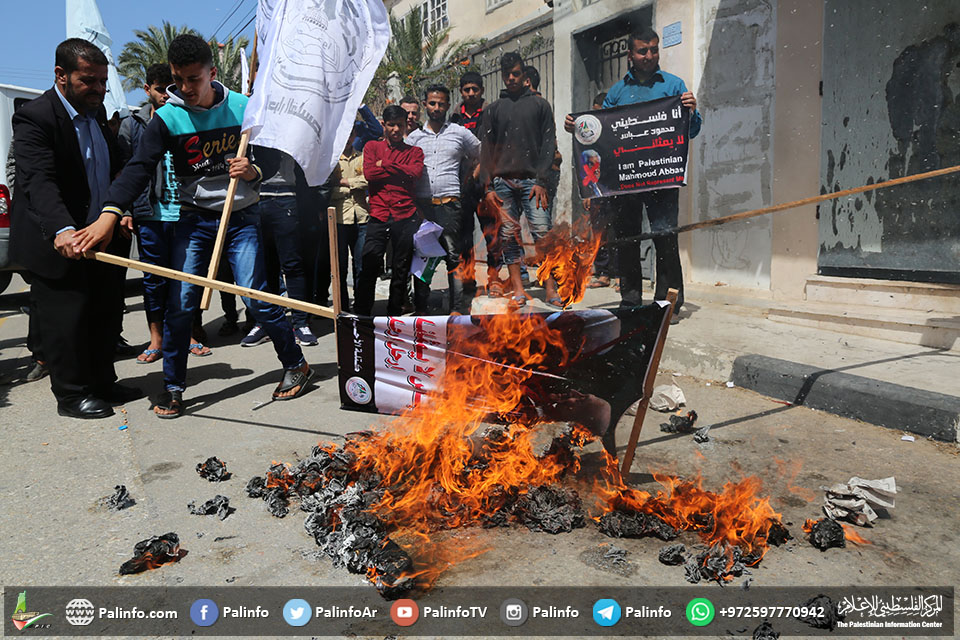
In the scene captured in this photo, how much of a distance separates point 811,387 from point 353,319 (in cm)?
301

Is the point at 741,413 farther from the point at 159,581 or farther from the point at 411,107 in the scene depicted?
the point at 411,107

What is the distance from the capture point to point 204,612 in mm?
2344

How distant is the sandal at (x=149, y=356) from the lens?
244 inches

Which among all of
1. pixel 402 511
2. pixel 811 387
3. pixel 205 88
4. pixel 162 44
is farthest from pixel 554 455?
pixel 162 44

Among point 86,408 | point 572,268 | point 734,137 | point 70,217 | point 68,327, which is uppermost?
point 734,137

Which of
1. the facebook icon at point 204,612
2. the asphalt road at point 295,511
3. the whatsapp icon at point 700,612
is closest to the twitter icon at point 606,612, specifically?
the asphalt road at point 295,511

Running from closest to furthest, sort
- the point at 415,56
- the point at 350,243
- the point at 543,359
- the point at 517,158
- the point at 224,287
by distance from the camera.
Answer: the point at 543,359 → the point at 224,287 → the point at 517,158 → the point at 350,243 → the point at 415,56

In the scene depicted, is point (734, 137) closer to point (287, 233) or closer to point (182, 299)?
point (287, 233)

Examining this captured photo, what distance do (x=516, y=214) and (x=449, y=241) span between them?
81cm

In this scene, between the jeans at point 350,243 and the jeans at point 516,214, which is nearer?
the jeans at point 516,214

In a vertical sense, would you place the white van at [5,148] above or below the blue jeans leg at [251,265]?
above

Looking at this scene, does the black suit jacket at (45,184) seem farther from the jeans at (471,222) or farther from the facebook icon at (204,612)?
the jeans at (471,222)

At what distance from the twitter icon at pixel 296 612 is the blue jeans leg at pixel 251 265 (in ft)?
8.71

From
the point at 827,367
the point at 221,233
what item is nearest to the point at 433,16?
the point at 221,233
